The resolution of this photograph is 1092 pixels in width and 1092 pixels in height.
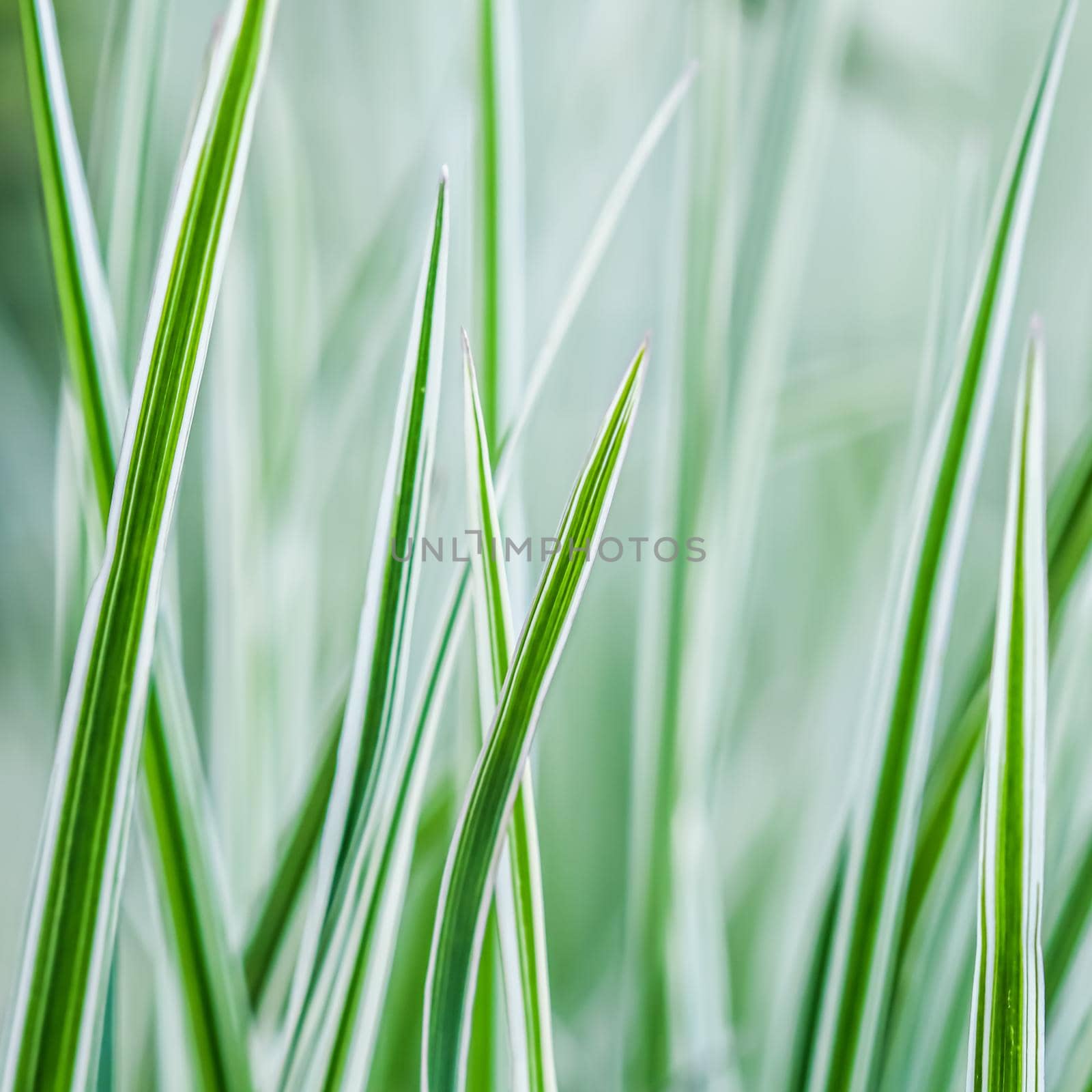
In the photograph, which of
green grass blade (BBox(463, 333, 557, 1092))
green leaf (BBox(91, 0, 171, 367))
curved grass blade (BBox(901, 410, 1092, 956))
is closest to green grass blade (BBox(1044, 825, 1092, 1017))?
curved grass blade (BBox(901, 410, 1092, 956))

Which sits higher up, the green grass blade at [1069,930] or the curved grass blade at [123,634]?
the curved grass blade at [123,634]

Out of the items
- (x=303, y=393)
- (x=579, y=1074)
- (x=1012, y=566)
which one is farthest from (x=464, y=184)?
(x=579, y=1074)

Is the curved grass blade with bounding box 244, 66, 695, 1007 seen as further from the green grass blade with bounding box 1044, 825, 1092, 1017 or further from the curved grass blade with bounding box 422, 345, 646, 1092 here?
the green grass blade with bounding box 1044, 825, 1092, 1017

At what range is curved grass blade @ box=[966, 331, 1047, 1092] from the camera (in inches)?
6.3

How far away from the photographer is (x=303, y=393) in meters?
0.30

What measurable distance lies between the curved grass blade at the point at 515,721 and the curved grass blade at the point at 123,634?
7 centimetres

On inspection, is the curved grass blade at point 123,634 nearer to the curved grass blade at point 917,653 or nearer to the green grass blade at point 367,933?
the green grass blade at point 367,933

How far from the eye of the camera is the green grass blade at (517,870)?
0.17 m

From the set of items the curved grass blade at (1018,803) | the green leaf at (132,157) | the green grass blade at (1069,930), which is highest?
the green leaf at (132,157)

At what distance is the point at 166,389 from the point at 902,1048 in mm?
265

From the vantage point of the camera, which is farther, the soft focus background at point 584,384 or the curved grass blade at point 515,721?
the soft focus background at point 584,384

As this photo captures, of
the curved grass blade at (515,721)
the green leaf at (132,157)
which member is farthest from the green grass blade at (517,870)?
the green leaf at (132,157)

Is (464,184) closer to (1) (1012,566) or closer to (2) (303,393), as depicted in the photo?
(2) (303,393)

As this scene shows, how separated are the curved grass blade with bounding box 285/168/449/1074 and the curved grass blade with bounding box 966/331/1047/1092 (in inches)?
4.9
